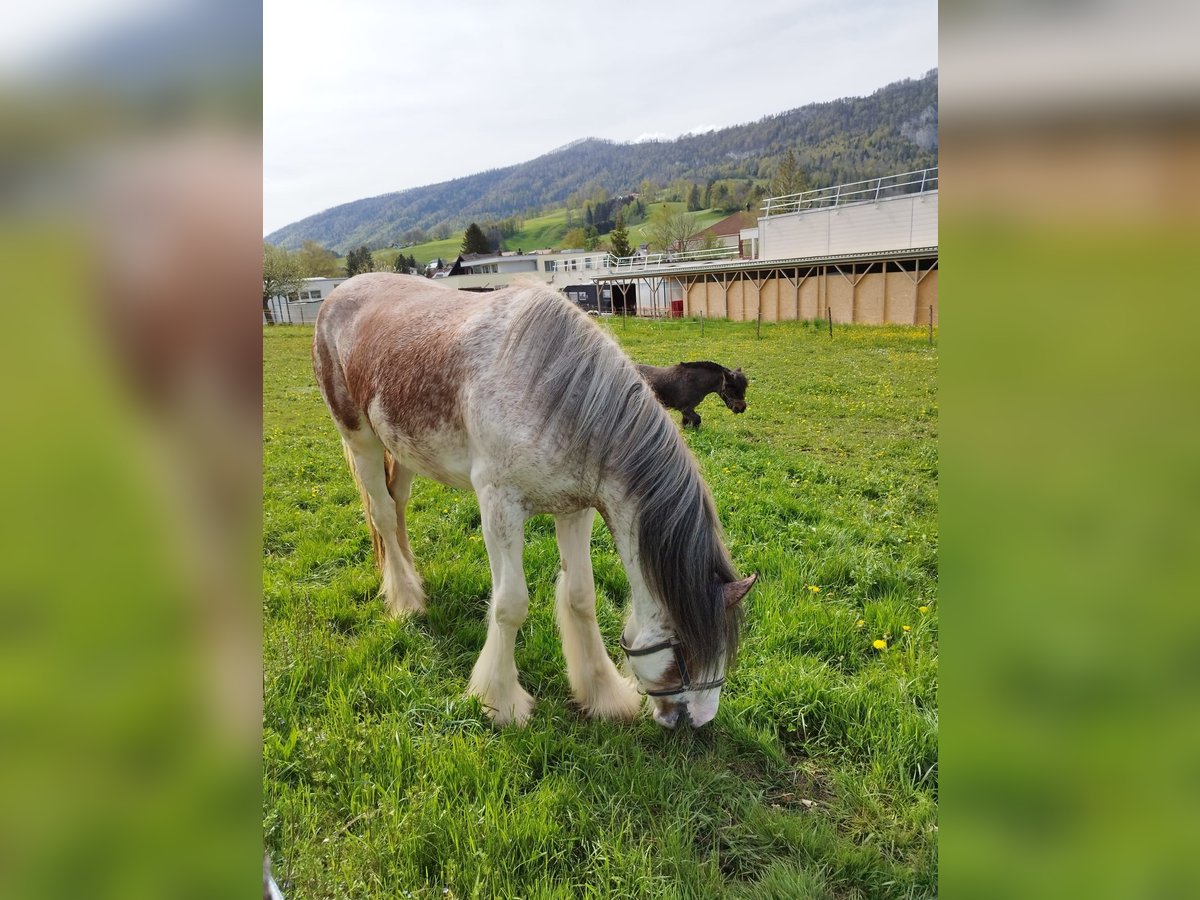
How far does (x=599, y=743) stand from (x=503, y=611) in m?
0.80

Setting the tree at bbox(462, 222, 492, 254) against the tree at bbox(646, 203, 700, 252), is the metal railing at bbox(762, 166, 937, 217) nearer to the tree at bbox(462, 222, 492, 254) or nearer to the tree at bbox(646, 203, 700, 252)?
the tree at bbox(646, 203, 700, 252)

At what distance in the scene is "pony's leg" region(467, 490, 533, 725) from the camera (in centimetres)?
312

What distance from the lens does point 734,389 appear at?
1016cm

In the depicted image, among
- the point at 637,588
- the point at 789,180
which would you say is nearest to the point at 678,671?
the point at 637,588

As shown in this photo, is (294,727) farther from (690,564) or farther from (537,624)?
(690,564)

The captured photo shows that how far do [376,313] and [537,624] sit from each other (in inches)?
89.0

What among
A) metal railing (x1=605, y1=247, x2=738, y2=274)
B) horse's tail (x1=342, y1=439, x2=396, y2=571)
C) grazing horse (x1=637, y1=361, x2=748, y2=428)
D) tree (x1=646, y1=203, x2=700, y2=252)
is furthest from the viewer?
tree (x1=646, y1=203, x2=700, y2=252)

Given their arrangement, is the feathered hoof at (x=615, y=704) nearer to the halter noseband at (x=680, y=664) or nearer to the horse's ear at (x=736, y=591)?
the halter noseband at (x=680, y=664)

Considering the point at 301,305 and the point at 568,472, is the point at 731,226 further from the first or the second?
the point at 568,472

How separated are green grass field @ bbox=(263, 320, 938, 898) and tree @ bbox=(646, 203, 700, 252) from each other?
7779 cm

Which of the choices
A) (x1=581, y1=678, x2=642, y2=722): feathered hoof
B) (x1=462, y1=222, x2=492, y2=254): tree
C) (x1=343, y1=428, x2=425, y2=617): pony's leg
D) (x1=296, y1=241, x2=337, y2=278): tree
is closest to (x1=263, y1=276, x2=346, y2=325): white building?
(x1=296, y1=241, x2=337, y2=278): tree
